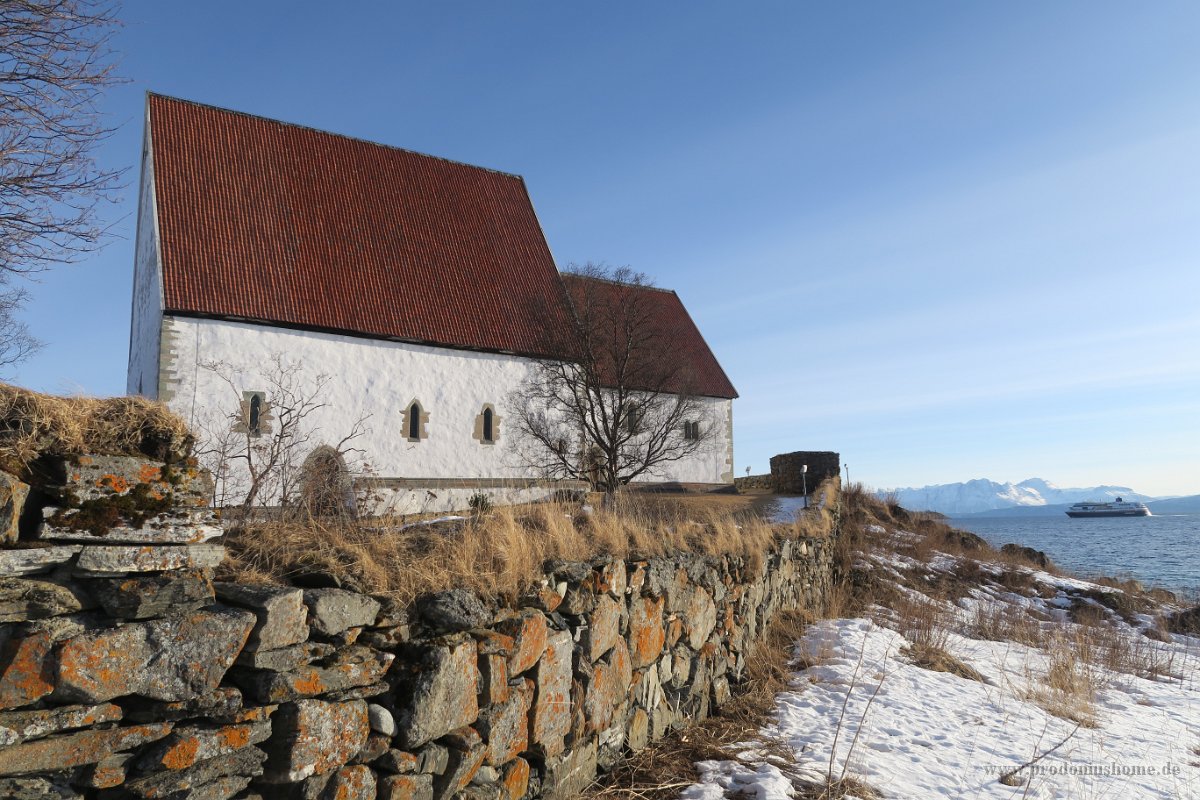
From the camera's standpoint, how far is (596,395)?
21984mm

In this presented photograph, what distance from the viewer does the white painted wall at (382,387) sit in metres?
18.0

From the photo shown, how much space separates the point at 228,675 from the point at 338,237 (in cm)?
1982

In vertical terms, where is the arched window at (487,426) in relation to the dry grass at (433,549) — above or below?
above

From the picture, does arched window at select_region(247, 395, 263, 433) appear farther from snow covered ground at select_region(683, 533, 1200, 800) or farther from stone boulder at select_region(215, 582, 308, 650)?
stone boulder at select_region(215, 582, 308, 650)

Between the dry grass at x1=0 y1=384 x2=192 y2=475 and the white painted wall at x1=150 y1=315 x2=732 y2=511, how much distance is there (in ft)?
47.7

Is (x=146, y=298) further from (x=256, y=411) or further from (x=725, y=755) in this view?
(x=725, y=755)

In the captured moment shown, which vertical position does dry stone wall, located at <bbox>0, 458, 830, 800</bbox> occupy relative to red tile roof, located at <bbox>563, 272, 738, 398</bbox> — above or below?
below

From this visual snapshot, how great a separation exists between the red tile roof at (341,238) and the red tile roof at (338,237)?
4 cm

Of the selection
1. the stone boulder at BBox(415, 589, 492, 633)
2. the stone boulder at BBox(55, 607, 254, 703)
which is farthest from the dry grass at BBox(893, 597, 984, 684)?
the stone boulder at BBox(55, 607, 254, 703)

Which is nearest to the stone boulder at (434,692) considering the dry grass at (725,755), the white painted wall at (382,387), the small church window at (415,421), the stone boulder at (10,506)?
the dry grass at (725,755)

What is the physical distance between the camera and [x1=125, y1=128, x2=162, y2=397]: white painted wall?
60.6 ft

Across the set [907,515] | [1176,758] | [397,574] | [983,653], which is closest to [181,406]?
[397,574]

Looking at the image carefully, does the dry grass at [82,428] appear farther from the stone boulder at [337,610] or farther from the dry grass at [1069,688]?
the dry grass at [1069,688]

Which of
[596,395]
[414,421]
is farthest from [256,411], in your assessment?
[596,395]
